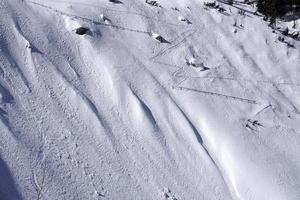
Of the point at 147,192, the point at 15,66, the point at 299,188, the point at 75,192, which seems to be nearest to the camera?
the point at 75,192

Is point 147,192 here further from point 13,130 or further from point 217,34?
point 217,34

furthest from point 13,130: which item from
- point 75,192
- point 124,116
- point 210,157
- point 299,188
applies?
point 299,188

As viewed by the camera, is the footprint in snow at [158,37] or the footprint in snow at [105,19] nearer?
the footprint in snow at [105,19]

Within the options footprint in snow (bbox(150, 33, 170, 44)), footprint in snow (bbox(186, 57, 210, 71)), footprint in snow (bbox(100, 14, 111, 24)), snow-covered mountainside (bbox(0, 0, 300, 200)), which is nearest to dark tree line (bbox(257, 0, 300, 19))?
snow-covered mountainside (bbox(0, 0, 300, 200))

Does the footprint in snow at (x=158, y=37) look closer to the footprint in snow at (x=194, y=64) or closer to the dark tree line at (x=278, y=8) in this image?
the footprint in snow at (x=194, y=64)

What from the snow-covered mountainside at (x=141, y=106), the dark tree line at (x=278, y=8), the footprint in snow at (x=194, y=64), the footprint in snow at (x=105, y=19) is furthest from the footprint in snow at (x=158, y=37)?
the dark tree line at (x=278, y=8)

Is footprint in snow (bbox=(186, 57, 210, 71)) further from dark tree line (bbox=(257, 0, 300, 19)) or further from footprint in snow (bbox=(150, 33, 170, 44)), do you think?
dark tree line (bbox=(257, 0, 300, 19))

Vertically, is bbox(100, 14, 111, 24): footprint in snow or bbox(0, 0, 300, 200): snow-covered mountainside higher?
bbox(100, 14, 111, 24): footprint in snow

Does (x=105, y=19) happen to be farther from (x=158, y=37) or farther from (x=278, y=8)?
(x=278, y=8)
